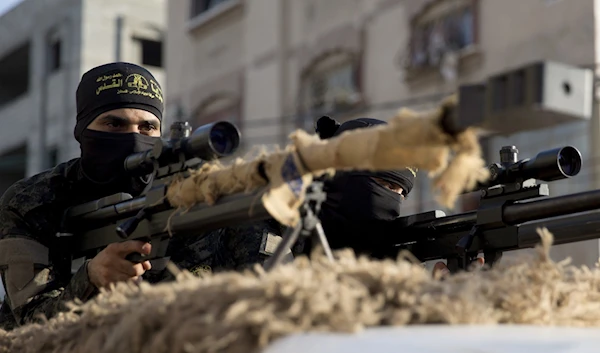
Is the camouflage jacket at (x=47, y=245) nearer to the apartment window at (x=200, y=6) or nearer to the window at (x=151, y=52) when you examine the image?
the apartment window at (x=200, y=6)

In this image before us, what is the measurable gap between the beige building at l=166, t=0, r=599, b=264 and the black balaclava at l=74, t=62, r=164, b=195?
6480mm

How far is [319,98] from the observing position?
Result: 14.0 meters

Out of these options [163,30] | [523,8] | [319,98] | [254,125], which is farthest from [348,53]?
[163,30]

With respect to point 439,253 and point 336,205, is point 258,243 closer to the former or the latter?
point 336,205

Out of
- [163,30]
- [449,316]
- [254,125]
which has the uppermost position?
[163,30]

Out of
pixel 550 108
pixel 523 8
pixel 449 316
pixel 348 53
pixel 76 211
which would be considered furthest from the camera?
pixel 348 53

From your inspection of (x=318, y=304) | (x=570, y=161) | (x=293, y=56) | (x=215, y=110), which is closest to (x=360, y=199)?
(x=570, y=161)

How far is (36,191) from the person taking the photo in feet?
10.0

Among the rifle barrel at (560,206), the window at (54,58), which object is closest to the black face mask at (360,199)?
the rifle barrel at (560,206)

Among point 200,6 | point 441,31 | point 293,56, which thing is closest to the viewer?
point 441,31

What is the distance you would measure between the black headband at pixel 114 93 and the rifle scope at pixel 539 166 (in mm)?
1176

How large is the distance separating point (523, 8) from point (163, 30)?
10375mm

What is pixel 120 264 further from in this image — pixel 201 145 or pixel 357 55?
pixel 357 55

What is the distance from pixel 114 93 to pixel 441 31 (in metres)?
9.48
